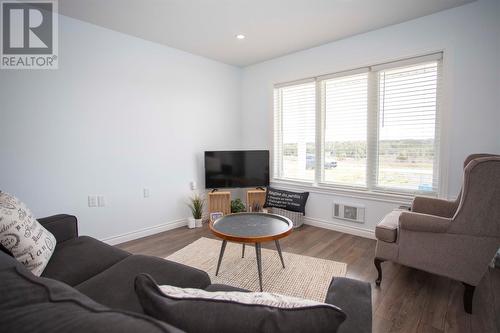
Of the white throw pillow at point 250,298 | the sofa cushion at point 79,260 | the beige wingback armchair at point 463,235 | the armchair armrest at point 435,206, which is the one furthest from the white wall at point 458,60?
the sofa cushion at point 79,260

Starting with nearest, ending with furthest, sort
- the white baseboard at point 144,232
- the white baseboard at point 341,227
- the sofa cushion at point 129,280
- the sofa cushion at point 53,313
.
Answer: the sofa cushion at point 53,313, the sofa cushion at point 129,280, the white baseboard at point 144,232, the white baseboard at point 341,227

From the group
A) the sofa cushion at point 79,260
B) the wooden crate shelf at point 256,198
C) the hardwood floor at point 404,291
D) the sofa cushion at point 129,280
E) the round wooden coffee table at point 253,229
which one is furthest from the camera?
the wooden crate shelf at point 256,198

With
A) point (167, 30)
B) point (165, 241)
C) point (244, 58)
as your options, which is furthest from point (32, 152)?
point (244, 58)

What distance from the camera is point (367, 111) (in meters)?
3.36

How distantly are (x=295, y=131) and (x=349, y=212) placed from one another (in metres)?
1.49

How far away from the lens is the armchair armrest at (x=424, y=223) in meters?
1.91

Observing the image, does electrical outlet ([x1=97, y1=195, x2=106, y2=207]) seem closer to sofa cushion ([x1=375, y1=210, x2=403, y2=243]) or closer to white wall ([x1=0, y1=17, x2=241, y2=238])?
white wall ([x1=0, y1=17, x2=241, y2=238])

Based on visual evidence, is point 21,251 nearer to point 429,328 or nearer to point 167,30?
point 429,328

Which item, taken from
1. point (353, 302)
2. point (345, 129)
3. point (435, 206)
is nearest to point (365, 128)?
point (345, 129)

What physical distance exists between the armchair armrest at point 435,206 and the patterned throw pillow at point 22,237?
10.1 feet

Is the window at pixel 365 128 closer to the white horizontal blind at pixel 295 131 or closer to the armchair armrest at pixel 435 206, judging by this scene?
the white horizontal blind at pixel 295 131

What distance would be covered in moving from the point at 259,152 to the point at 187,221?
1572 millimetres

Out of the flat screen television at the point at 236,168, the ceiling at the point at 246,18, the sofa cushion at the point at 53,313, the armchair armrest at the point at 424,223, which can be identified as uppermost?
the ceiling at the point at 246,18

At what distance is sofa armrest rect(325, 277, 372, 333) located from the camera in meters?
0.86
